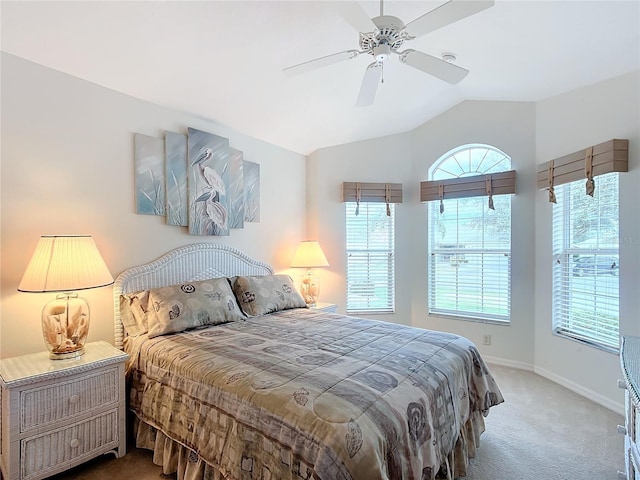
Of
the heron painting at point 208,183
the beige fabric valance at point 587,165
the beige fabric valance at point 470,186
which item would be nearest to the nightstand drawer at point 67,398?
the heron painting at point 208,183

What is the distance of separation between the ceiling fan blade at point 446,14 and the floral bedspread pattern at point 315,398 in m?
1.71

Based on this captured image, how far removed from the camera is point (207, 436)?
1612mm

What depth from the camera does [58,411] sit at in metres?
1.85

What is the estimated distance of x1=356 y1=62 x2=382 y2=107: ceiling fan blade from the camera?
6.81 ft

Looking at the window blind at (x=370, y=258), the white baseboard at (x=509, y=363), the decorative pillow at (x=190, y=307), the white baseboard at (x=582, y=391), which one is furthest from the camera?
the window blind at (x=370, y=258)

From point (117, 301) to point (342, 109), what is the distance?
2.69 metres

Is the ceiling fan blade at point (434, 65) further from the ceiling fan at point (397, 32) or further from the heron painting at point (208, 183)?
the heron painting at point (208, 183)

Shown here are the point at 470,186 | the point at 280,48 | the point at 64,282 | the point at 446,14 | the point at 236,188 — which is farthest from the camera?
the point at 470,186

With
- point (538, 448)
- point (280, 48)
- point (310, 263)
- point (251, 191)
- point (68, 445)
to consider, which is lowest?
point (538, 448)

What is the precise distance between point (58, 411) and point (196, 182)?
A: 1.93m

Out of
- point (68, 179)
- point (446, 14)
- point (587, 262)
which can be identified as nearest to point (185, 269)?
point (68, 179)

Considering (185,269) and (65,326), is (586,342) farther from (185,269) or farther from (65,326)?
(65,326)

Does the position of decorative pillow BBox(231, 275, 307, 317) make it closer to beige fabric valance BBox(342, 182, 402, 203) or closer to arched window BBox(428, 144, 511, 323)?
beige fabric valance BBox(342, 182, 402, 203)

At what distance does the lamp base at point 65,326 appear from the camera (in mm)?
2008
